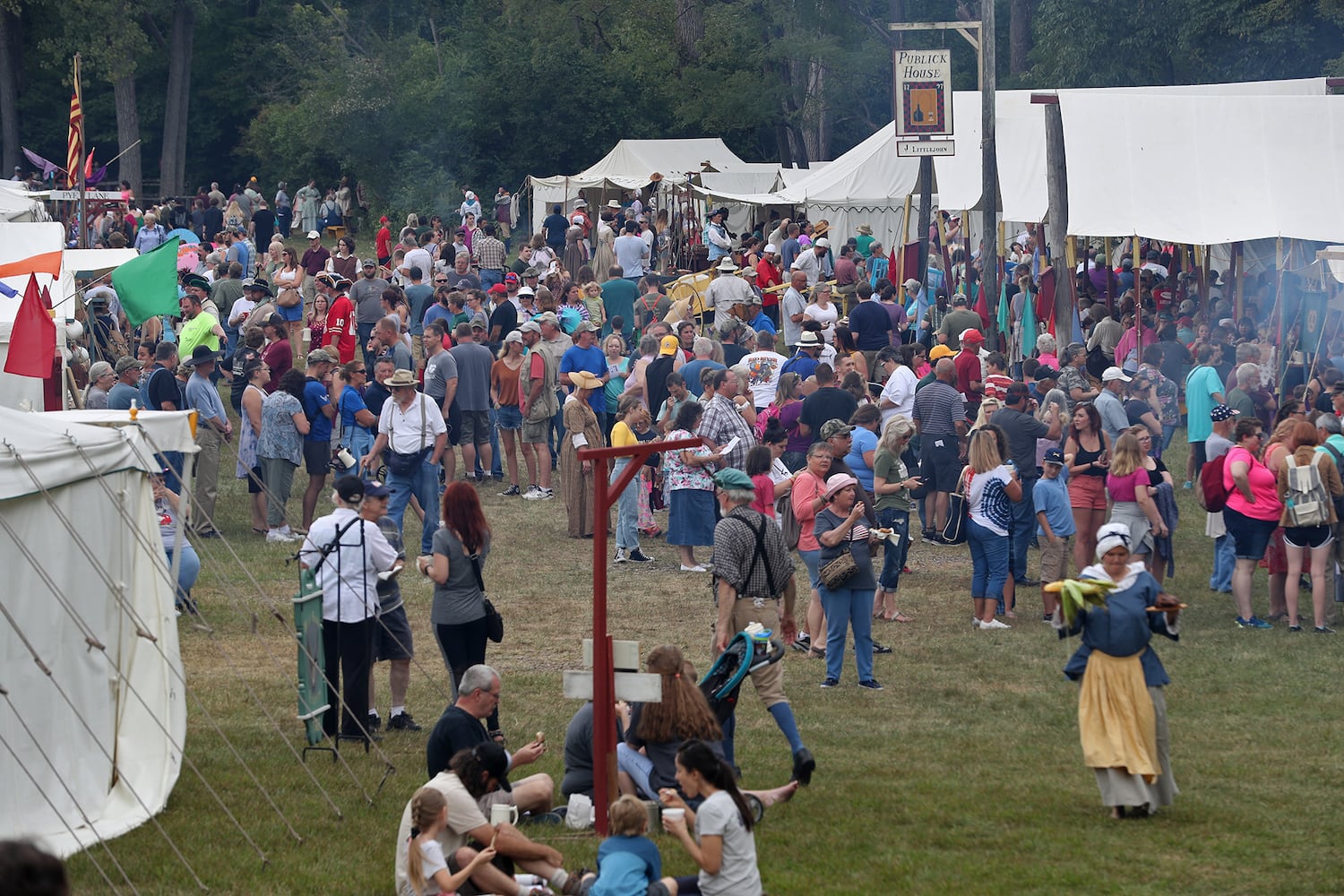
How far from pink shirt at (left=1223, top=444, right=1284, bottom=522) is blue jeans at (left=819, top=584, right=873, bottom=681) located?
11.3 feet

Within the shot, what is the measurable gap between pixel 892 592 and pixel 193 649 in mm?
5075

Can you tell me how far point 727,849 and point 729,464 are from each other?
6.73 metres

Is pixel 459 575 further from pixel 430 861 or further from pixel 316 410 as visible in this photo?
pixel 316 410

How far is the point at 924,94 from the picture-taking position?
2045 centimetres

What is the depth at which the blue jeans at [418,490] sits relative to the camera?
13414 millimetres

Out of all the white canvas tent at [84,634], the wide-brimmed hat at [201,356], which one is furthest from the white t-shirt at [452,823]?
the wide-brimmed hat at [201,356]

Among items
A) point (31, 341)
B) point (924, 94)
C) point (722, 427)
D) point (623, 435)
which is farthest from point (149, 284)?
point (924, 94)

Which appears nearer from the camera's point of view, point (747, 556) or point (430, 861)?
point (430, 861)

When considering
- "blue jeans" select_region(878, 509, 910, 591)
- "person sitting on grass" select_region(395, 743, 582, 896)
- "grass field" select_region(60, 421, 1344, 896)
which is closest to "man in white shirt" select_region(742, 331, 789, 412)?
"grass field" select_region(60, 421, 1344, 896)

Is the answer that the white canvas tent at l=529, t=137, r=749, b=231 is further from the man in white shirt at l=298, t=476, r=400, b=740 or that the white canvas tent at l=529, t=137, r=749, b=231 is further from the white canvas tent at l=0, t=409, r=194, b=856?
the white canvas tent at l=0, t=409, r=194, b=856

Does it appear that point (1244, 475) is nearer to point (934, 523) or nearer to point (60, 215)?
point (934, 523)

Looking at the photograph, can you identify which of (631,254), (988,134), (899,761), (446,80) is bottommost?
(899,761)

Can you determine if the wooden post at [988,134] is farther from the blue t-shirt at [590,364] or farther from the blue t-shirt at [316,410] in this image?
the blue t-shirt at [316,410]

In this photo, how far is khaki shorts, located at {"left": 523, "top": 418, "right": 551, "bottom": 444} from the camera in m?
16.4
